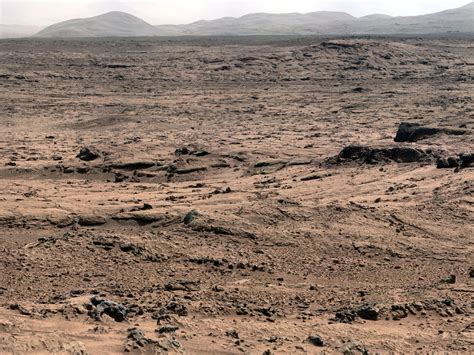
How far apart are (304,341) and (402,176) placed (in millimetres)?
5760

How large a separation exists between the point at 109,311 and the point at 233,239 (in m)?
2.65

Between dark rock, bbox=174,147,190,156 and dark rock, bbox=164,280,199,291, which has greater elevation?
dark rock, bbox=174,147,190,156

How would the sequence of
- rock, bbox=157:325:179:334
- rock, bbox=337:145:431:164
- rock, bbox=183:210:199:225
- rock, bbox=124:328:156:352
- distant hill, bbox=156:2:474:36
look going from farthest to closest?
distant hill, bbox=156:2:474:36
rock, bbox=337:145:431:164
rock, bbox=183:210:199:225
rock, bbox=157:325:179:334
rock, bbox=124:328:156:352

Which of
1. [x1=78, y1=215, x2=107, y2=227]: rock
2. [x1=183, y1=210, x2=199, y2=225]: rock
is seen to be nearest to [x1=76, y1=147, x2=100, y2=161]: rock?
[x1=78, y1=215, x2=107, y2=227]: rock

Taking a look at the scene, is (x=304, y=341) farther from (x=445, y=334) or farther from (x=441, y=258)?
(x=441, y=258)

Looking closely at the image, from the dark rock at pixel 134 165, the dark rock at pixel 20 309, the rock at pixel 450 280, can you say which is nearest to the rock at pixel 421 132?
the dark rock at pixel 134 165

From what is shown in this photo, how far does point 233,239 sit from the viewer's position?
715cm

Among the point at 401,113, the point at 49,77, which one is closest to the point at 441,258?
the point at 401,113

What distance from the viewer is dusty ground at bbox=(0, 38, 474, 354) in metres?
4.59

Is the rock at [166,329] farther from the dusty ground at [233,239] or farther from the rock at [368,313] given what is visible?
the rock at [368,313]

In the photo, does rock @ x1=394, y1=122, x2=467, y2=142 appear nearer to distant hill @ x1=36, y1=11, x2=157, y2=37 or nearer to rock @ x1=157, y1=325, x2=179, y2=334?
rock @ x1=157, y1=325, x2=179, y2=334

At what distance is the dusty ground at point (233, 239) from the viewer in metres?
4.59

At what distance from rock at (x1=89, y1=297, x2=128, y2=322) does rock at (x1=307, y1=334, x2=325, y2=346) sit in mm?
1530

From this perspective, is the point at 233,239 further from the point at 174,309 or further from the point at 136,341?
the point at 136,341
